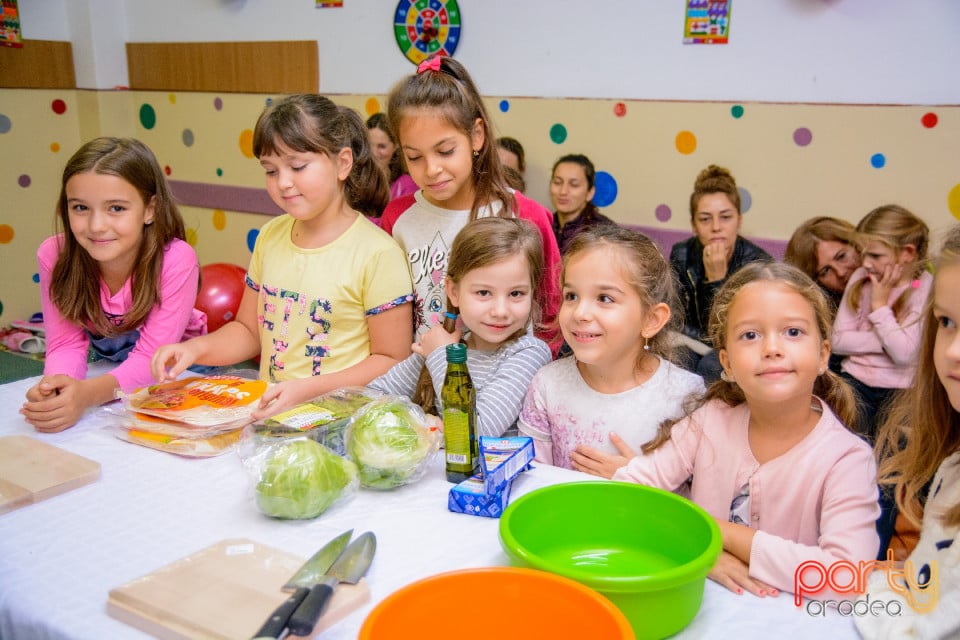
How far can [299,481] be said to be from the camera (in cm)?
130

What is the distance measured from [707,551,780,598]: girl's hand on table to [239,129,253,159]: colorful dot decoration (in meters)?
4.60

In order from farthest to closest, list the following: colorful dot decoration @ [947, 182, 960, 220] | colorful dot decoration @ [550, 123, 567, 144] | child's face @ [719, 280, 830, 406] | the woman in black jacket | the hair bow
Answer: colorful dot decoration @ [550, 123, 567, 144] → the woman in black jacket → colorful dot decoration @ [947, 182, 960, 220] → the hair bow → child's face @ [719, 280, 830, 406]

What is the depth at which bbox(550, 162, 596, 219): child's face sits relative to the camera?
3.99m

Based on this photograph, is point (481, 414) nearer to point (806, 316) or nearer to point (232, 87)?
point (806, 316)

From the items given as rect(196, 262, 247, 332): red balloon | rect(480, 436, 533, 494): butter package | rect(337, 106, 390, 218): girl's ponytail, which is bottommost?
rect(196, 262, 247, 332): red balloon

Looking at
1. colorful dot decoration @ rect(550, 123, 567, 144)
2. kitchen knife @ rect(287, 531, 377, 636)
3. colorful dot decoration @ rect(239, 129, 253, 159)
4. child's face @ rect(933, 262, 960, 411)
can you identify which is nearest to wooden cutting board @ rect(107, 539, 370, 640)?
kitchen knife @ rect(287, 531, 377, 636)

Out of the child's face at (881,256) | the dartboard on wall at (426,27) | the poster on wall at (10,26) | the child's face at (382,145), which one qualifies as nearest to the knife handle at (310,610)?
the child's face at (881,256)

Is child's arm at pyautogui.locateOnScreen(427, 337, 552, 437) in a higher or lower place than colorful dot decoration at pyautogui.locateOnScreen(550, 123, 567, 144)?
lower

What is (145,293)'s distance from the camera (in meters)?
2.14

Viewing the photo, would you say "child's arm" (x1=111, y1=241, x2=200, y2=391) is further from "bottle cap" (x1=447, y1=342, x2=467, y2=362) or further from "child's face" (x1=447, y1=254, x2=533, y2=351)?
"bottle cap" (x1=447, y1=342, x2=467, y2=362)

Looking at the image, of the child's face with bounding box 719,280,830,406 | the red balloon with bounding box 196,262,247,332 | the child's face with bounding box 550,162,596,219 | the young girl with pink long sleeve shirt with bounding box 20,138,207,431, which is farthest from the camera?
the red balloon with bounding box 196,262,247,332

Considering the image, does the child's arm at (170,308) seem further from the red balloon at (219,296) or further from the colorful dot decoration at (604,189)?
the colorful dot decoration at (604,189)

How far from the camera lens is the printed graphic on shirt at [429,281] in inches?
86.5

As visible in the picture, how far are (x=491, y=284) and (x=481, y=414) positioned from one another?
0.99 ft
